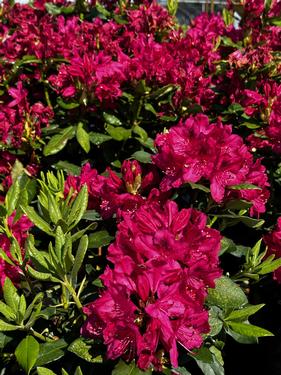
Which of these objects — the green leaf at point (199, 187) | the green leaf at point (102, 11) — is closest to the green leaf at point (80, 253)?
the green leaf at point (199, 187)

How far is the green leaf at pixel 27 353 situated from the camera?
1289mm

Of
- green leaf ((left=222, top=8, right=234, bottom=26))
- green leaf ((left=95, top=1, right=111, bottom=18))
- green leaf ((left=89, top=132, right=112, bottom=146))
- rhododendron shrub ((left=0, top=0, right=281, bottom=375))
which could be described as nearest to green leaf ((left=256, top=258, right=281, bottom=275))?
rhododendron shrub ((left=0, top=0, right=281, bottom=375))

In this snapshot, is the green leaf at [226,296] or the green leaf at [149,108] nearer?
the green leaf at [226,296]

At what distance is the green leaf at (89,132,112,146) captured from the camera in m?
2.25

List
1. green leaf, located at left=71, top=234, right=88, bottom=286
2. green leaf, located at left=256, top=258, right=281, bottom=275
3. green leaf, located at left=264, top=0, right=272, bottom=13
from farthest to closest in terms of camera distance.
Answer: green leaf, located at left=264, top=0, right=272, bottom=13
green leaf, located at left=256, top=258, right=281, bottom=275
green leaf, located at left=71, top=234, right=88, bottom=286

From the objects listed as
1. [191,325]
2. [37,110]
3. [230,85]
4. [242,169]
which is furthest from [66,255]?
[230,85]

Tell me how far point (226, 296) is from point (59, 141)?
1.08m

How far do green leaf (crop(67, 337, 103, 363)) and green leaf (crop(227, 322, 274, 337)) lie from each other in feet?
1.16

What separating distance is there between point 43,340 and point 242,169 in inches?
29.2

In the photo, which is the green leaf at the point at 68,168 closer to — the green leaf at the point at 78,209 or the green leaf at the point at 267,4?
the green leaf at the point at 78,209

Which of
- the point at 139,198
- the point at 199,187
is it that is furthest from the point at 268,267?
the point at 139,198

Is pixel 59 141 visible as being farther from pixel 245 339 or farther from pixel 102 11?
pixel 102 11

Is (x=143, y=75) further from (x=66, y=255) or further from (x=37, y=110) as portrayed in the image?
(x=66, y=255)

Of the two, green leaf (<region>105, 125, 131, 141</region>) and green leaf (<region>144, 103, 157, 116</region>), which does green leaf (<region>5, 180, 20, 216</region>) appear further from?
green leaf (<region>144, 103, 157, 116</region>)
